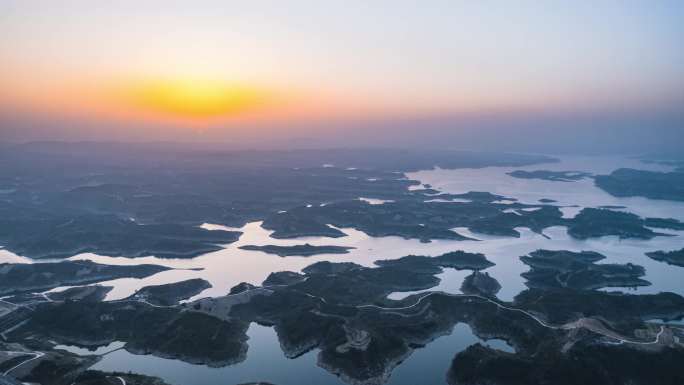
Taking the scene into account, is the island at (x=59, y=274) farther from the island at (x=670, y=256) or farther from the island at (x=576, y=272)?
the island at (x=670, y=256)

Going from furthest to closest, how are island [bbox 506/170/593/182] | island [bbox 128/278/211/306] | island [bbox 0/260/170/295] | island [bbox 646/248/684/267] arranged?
island [bbox 506/170/593/182] → island [bbox 646/248/684/267] → island [bbox 0/260/170/295] → island [bbox 128/278/211/306]

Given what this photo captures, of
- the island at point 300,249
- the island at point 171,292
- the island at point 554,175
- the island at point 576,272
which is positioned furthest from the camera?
the island at point 554,175

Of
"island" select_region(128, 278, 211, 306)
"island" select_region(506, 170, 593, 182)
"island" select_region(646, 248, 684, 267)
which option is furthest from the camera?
"island" select_region(506, 170, 593, 182)

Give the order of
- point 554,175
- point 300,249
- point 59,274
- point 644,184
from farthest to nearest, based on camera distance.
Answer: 1. point 554,175
2. point 644,184
3. point 300,249
4. point 59,274

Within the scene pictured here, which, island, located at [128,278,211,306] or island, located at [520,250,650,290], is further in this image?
island, located at [520,250,650,290]

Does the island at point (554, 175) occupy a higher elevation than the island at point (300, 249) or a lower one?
lower

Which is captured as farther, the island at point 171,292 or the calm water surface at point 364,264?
the island at point 171,292

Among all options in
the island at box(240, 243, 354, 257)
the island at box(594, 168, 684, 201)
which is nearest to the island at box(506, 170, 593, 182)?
Answer: the island at box(594, 168, 684, 201)

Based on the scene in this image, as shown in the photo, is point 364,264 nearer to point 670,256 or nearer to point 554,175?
point 670,256

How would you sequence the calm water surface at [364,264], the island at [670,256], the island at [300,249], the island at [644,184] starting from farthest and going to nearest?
the island at [644,184] → the island at [300,249] → the island at [670,256] → the calm water surface at [364,264]

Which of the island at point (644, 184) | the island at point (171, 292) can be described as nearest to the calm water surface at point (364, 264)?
the island at point (171, 292)

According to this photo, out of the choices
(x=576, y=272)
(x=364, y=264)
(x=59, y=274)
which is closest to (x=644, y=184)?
(x=576, y=272)

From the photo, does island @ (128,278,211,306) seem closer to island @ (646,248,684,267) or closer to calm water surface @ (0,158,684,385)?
calm water surface @ (0,158,684,385)
